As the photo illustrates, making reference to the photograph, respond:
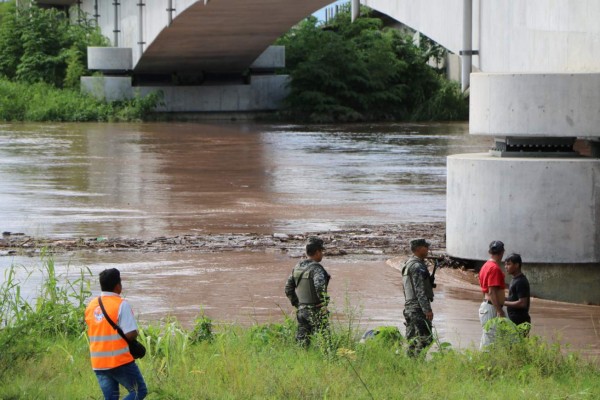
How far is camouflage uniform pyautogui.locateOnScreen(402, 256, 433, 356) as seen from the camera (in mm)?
10008

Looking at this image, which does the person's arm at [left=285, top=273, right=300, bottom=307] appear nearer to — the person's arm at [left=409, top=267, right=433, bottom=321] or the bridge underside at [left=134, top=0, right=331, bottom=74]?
the person's arm at [left=409, top=267, right=433, bottom=321]

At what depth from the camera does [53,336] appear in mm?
11047

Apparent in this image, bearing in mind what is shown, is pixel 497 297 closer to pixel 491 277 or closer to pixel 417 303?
pixel 491 277

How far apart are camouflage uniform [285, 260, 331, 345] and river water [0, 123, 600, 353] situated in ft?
1.85

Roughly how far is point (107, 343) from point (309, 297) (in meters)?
2.41

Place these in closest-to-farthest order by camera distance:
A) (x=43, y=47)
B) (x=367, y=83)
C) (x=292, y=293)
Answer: (x=292, y=293)
(x=367, y=83)
(x=43, y=47)

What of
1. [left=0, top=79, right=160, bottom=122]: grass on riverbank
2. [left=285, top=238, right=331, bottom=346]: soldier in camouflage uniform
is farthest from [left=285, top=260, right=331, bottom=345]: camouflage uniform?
[left=0, top=79, right=160, bottom=122]: grass on riverbank

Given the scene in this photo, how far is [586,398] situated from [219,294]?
575 cm

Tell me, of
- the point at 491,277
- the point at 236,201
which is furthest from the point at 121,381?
the point at 236,201

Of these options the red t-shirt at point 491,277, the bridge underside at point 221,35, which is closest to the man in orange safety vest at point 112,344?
the red t-shirt at point 491,277

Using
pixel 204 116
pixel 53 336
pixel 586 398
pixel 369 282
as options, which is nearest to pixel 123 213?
pixel 369 282

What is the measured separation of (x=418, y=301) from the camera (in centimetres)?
1006

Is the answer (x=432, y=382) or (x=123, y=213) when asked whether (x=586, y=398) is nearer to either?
(x=432, y=382)

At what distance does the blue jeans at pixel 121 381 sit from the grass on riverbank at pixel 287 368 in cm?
51
